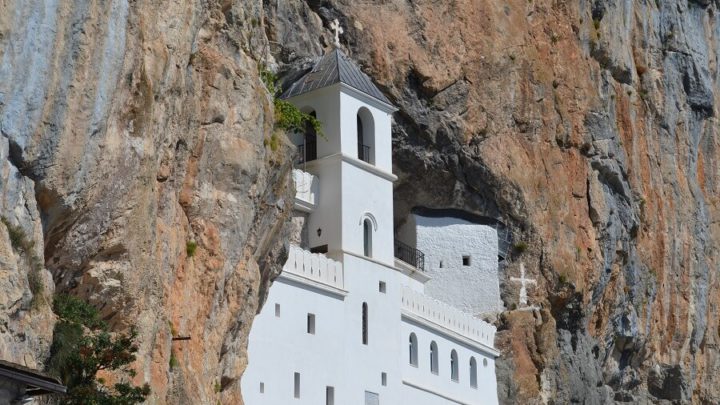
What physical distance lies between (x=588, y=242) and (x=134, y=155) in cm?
3030

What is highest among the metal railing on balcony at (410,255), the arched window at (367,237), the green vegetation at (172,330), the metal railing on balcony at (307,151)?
the metal railing on balcony at (307,151)

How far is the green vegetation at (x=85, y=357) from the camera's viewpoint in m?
27.0

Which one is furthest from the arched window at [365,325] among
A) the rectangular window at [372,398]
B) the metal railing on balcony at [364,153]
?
the metal railing on balcony at [364,153]

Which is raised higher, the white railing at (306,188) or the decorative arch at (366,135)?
the decorative arch at (366,135)

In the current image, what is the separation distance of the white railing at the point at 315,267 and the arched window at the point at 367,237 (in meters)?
2.14

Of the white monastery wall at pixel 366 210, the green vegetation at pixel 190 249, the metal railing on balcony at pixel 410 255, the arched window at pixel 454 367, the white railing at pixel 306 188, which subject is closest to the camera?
the green vegetation at pixel 190 249

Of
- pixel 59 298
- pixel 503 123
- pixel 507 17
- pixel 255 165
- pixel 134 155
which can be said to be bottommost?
pixel 59 298

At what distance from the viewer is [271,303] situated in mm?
42094

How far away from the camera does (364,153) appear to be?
4922 centimetres

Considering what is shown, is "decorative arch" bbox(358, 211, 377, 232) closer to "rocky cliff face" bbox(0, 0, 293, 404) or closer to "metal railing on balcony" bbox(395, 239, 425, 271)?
"metal railing on balcony" bbox(395, 239, 425, 271)

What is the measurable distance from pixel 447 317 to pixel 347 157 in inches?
278

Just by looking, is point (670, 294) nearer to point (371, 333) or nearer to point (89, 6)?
point (371, 333)

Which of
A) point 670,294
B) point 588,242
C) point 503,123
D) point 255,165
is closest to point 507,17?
point 503,123

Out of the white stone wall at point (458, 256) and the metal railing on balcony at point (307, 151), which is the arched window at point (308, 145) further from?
the white stone wall at point (458, 256)
